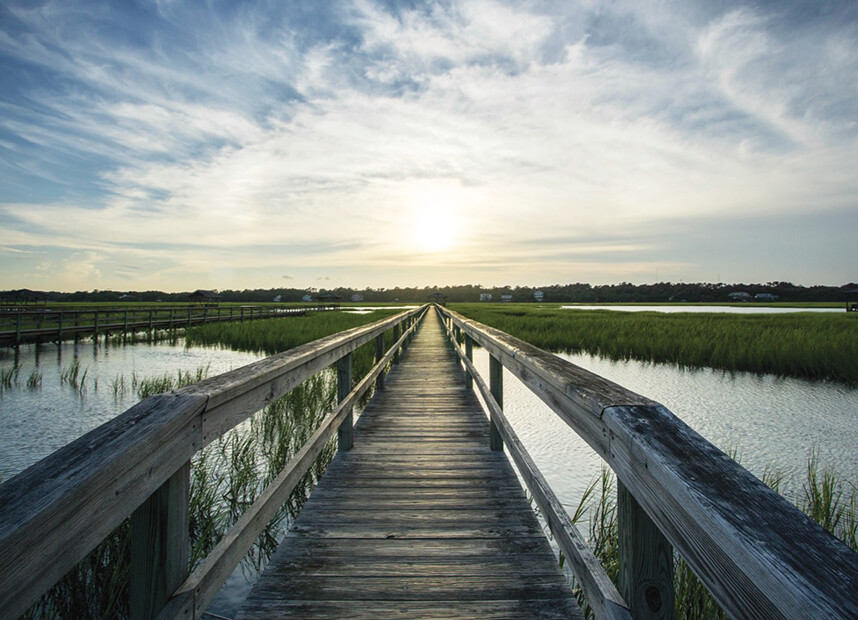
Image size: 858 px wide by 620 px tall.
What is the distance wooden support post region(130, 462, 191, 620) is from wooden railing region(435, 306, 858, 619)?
1177mm

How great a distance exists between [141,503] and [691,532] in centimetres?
121

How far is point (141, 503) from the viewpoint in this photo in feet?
3.36

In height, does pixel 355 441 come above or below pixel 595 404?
below

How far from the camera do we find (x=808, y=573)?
559 millimetres

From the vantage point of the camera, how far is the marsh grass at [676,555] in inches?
95.7

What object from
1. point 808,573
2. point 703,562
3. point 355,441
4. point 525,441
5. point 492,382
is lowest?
point 525,441

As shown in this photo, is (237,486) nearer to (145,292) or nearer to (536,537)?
(536,537)

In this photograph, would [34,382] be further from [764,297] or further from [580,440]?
[764,297]

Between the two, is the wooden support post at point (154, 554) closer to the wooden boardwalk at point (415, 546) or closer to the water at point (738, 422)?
the wooden boardwalk at point (415, 546)

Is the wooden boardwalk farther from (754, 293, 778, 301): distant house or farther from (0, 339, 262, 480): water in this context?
(754, 293, 778, 301): distant house

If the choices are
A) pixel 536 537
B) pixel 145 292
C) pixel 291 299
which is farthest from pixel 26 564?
pixel 145 292

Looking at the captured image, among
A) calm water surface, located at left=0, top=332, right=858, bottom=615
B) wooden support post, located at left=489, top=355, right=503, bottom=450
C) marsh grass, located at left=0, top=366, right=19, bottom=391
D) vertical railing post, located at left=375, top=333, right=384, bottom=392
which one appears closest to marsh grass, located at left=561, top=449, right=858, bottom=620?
calm water surface, located at left=0, top=332, right=858, bottom=615

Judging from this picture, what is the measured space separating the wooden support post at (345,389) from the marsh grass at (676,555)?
2049 mm

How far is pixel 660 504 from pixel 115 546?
143 inches
